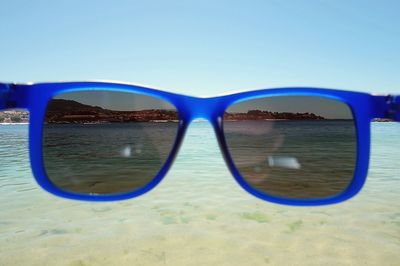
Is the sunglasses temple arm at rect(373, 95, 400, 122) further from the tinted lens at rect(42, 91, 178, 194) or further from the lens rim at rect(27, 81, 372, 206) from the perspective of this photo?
the tinted lens at rect(42, 91, 178, 194)

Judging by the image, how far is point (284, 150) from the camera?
191 centimetres

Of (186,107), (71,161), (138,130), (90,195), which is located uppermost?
(186,107)

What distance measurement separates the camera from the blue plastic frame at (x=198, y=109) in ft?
4.37

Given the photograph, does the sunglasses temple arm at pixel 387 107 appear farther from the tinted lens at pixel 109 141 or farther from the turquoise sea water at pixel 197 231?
the tinted lens at pixel 109 141

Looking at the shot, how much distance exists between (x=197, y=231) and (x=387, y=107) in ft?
6.55

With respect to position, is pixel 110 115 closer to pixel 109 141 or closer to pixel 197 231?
pixel 109 141

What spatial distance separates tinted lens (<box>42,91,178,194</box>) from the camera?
5.02ft

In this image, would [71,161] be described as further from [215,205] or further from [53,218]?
[215,205]

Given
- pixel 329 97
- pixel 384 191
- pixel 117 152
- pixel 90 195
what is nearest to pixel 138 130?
pixel 117 152

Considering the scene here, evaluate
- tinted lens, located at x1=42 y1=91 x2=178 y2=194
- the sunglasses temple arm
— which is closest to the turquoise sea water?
tinted lens, located at x1=42 y1=91 x2=178 y2=194

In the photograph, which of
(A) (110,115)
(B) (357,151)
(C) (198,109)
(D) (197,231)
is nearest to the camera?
(B) (357,151)

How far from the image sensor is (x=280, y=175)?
68.2 inches

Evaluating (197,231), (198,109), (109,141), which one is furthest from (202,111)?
(197,231)

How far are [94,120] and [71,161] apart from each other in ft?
0.86
